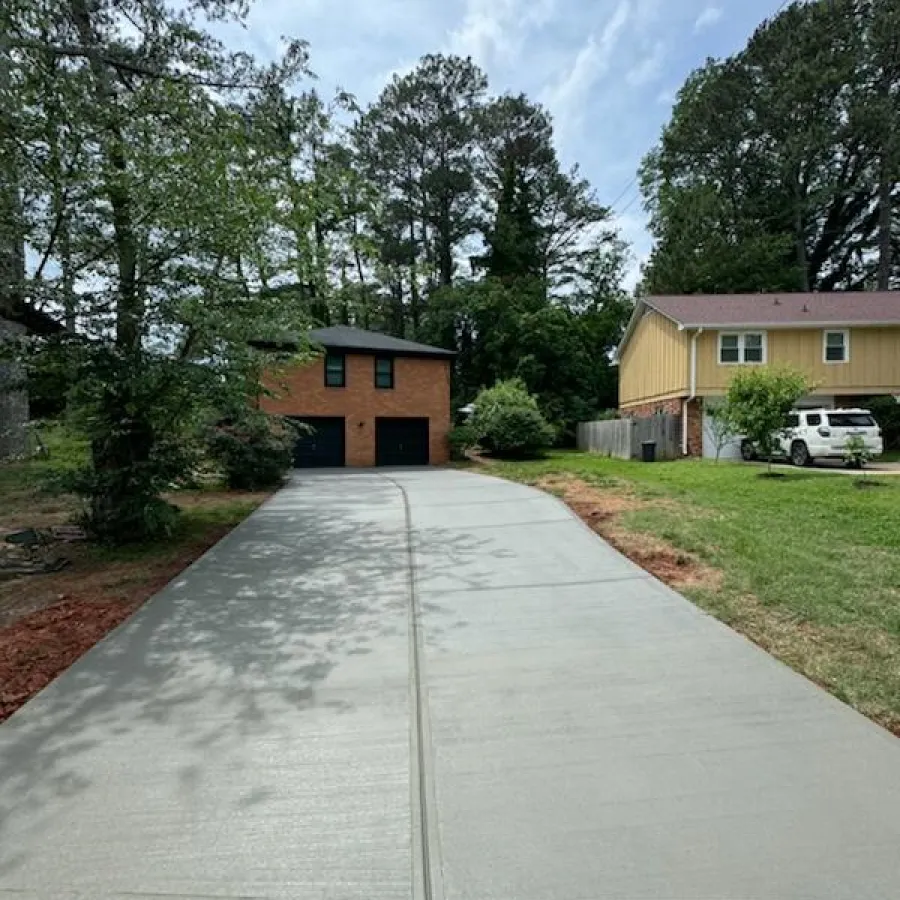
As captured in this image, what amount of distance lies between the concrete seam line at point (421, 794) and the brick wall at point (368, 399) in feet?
58.8

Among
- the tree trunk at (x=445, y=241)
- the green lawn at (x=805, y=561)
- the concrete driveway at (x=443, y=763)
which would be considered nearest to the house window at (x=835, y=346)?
the green lawn at (x=805, y=561)

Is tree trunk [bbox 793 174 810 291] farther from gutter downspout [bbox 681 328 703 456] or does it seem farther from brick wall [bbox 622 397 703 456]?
brick wall [bbox 622 397 703 456]

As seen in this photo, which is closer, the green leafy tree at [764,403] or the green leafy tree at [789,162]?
the green leafy tree at [764,403]

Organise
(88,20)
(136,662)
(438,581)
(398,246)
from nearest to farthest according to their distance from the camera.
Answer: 1. (136,662)
2. (438,581)
3. (88,20)
4. (398,246)

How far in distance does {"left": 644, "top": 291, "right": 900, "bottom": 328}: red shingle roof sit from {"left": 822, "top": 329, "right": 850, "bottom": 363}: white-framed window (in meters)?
0.47

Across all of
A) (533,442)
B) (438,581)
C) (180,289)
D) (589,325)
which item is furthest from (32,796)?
(589,325)

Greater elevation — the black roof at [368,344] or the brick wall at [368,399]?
the black roof at [368,344]

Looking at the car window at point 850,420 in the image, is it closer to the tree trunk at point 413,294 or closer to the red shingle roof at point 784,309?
the red shingle roof at point 784,309

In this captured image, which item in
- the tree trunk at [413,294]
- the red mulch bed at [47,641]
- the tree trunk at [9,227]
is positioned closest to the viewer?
the red mulch bed at [47,641]

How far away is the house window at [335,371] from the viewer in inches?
866

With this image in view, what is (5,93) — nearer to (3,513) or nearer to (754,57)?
(3,513)

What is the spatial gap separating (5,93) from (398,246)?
30502 mm

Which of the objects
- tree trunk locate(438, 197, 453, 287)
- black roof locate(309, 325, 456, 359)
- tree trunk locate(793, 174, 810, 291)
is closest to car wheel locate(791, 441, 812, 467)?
black roof locate(309, 325, 456, 359)

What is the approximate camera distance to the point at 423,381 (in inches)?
912
